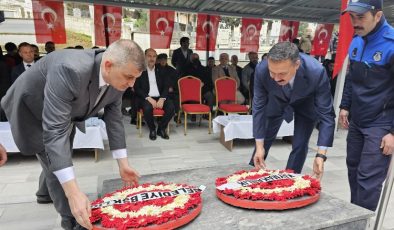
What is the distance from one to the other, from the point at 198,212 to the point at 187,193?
0.14 metres

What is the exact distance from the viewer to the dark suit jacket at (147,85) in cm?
509

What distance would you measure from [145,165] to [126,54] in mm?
2620

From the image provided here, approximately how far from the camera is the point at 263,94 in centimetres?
221

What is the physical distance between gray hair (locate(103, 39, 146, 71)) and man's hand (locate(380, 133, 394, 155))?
1.48 meters

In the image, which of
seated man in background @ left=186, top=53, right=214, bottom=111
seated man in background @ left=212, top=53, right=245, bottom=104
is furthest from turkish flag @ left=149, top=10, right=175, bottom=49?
seated man in background @ left=212, top=53, right=245, bottom=104

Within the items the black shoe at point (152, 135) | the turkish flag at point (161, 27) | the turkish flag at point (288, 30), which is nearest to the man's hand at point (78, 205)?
the black shoe at point (152, 135)

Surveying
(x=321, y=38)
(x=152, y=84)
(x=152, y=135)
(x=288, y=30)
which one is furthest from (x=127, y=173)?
(x=321, y=38)

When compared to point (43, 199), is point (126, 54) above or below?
above

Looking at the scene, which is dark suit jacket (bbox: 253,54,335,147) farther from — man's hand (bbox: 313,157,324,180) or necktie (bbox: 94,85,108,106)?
necktie (bbox: 94,85,108,106)

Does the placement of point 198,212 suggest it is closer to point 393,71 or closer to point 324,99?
point 324,99

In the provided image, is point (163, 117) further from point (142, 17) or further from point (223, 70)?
point (142, 17)

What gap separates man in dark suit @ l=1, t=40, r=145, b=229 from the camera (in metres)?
1.25

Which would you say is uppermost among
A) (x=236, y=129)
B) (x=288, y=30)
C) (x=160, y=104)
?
(x=288, y=30)

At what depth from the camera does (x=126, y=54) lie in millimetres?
1254
